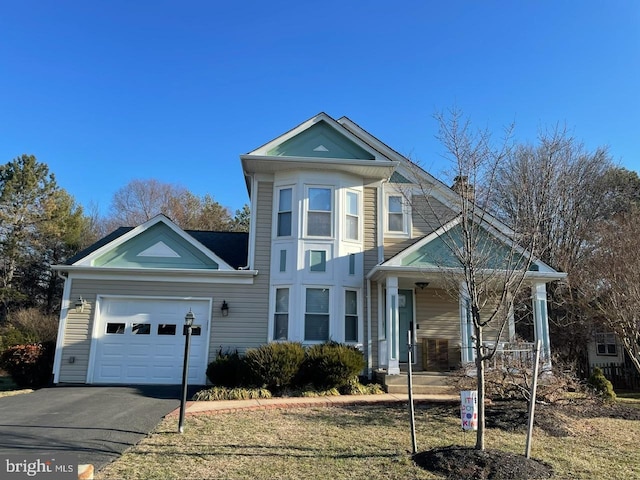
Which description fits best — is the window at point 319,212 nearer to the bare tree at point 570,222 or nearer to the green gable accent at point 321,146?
the green gable accent at point 321,146

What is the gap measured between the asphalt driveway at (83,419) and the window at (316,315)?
3725 millimetres

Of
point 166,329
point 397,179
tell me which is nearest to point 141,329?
point 166,329

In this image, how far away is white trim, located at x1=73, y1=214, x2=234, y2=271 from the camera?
40.5 feet

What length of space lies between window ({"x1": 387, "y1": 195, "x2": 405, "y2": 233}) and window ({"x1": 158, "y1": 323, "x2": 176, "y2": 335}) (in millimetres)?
6784

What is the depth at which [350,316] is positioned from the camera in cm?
1277

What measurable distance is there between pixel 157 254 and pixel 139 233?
783 millimetres

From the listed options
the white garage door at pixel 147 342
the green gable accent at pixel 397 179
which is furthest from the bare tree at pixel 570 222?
the white garage door at pixel 147 342

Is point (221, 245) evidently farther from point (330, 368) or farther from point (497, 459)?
point (497, 459)

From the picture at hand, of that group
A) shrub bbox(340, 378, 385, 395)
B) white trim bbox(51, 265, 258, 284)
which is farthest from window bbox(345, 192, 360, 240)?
shrub bbox(340, 378, 385, 395)

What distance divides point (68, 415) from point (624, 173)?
23.7m

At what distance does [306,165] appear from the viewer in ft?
42.8

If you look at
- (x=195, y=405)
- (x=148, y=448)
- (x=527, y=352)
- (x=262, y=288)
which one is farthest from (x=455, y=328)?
(x=148, y=448)

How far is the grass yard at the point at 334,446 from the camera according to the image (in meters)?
5.03

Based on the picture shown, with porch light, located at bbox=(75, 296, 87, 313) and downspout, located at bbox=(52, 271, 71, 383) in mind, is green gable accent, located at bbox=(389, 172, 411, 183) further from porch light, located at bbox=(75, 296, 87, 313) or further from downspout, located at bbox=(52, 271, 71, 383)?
downspout, located at bbox=(52, 271, 71, 383)
